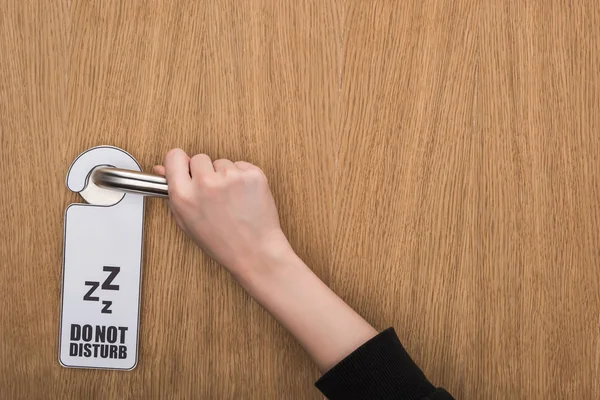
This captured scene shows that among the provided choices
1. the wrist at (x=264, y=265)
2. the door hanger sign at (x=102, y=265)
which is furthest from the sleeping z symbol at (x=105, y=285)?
the wrist at (x=264, y=265)

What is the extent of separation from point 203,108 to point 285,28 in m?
0.09

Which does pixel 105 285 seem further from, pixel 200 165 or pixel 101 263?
pixel 200 165

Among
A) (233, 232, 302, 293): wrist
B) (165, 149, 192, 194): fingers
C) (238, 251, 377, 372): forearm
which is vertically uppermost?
(165, 149, 192, 194): fingers

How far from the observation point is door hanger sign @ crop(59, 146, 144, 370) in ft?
1.52

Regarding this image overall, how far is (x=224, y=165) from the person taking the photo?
445 millimetres

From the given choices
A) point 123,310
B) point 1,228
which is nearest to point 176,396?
point 123,310

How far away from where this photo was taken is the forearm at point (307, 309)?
43cm

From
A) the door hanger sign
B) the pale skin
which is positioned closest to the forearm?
the pale skin

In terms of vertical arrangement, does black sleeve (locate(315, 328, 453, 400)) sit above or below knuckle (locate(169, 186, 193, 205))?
below

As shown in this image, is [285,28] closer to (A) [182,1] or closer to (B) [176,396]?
(A) [182,1]

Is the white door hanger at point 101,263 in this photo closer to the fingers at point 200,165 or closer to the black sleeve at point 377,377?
the fingers at point 200,165

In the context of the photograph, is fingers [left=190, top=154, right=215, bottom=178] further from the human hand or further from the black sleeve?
the black sleeve

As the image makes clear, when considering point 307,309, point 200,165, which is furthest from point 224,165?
point 307,309

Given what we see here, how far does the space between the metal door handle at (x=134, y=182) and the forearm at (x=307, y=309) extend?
93mm
